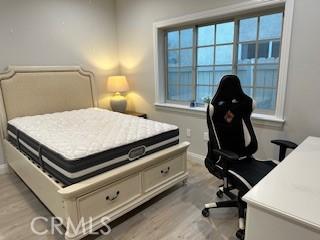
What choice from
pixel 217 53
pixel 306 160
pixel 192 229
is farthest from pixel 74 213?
pixel 217 53

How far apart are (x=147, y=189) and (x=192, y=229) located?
549 millimetres

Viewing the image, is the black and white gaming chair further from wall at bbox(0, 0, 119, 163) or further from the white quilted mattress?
wall at bbox(0, 0, 119, 163)

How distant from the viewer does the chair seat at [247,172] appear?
1733 millimetres

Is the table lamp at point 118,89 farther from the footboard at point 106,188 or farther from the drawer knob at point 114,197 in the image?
the drawer knob at point 114,197

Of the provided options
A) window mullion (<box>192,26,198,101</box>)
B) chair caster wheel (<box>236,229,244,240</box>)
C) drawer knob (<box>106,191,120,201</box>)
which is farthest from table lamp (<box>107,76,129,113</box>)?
chair caster wheel (<box>236,229,244,240</box>)

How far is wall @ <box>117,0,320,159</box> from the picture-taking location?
2.16 m

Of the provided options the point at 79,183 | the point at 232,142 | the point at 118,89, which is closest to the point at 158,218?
the point at 79,183

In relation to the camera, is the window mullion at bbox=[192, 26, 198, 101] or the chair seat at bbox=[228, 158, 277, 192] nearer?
the chair seat at bbox=[228, 158, 277, 192]

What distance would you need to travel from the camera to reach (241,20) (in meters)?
2.72

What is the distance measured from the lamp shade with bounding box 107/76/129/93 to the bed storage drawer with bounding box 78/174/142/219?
2.12 meters

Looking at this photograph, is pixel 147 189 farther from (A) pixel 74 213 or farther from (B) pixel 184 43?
(B) pixel 184 43

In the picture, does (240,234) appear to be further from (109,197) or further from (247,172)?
(109,197)

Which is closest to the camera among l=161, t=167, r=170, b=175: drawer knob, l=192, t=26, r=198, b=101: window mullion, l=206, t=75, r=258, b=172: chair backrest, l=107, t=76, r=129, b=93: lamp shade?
l=206, t=75, r=258, b=172: chair backrest

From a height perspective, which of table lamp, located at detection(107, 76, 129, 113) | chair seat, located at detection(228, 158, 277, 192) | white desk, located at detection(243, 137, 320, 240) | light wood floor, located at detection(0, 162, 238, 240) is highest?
table lamp, located at detection(107, 76, 129, 113)
